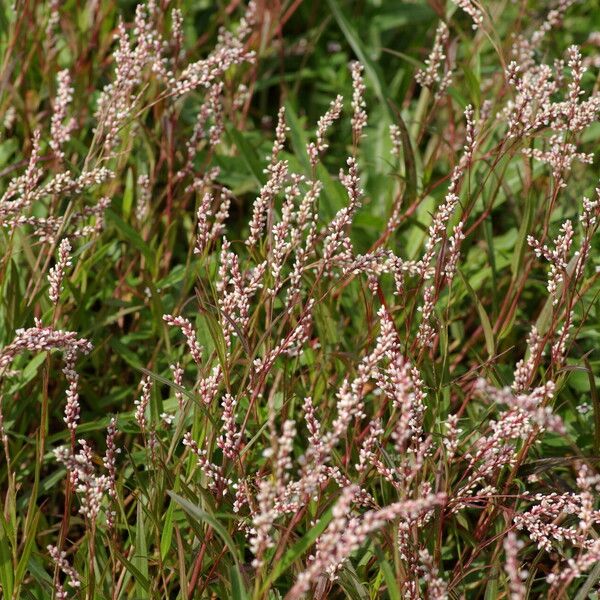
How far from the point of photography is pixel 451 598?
6.81 feet

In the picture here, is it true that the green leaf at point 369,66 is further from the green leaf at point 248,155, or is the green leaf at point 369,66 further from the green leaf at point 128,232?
the green leaf at point 128,232

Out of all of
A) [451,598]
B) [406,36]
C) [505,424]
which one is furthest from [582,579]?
[406,36]

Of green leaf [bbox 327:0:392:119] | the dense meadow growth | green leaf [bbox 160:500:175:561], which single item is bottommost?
green leaf [bbox 160:500:175:561]

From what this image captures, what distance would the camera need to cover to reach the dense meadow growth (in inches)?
76.1

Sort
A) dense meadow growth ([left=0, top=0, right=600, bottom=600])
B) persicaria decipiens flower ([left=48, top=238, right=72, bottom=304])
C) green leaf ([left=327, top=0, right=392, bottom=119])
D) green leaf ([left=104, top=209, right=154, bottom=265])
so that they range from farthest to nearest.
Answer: green leaf ([left=327, top=0, right=392, bottom=119]) < green leaf ([left=104, top=209, right=154, bottom=265]) < persicaria decipiens flower ([left=48, top=238, right=72, bottom=304]) < dense meadow growth ([left=0, top=0, right=600, bottom=600])

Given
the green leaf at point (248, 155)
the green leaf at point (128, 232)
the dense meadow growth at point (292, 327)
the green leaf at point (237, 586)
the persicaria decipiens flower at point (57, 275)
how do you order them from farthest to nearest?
1. the green leaf at point (248, 155)
2. the green leaf at point (128, 232)
3. the persicaria decipiens flower at point (57, 275)
4. the dense meadow growth at point (292, 327)
5. the green leaf at point (237, 586)

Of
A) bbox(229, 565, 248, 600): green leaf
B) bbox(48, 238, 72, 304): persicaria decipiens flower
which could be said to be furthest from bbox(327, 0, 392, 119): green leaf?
bbox(229, 565, 248, 600): green leaf

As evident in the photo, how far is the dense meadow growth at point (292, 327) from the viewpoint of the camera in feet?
6.34

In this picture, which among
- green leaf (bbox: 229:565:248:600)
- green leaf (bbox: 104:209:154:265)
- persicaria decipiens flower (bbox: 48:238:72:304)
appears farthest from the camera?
green leaf (bbox: 104:209:154:265)

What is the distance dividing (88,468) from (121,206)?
1382mm

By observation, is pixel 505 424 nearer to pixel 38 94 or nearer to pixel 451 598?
pixel 451 598

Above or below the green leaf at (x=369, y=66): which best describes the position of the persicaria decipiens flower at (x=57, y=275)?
below

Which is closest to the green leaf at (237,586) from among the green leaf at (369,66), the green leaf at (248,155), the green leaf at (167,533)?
the green leaf at (167,533)

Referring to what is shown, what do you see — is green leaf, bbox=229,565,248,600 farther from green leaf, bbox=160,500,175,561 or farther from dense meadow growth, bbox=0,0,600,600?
green leaf, bbox=160,500,175,561
